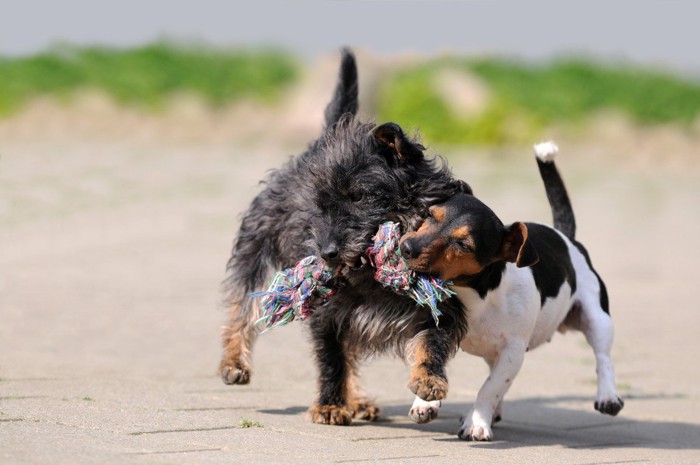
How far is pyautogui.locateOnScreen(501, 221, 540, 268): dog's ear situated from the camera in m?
5.29

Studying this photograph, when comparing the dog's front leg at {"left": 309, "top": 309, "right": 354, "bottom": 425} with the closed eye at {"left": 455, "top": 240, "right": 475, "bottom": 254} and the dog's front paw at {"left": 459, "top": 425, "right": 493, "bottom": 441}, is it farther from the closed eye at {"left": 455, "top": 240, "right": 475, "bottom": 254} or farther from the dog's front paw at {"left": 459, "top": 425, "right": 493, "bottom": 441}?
the closed eye at {"left": 455, "top": 240, "right": 475, "bottom": 254}

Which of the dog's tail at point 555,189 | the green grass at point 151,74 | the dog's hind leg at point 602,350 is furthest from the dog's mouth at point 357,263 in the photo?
the green grass at point 151,74

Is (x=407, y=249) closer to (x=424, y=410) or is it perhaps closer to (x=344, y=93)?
(x=424, y=410)

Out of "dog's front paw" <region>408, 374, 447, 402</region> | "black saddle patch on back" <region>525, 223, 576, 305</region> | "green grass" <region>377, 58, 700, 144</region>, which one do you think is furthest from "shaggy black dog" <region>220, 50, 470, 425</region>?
"green grass" <region>377, 58, 700, 144</region>

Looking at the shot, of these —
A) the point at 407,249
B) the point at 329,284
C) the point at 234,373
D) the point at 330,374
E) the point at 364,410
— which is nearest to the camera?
the point at 407,249

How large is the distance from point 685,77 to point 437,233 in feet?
85.4

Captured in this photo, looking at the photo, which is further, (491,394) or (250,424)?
(491,394)

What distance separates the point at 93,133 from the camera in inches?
968

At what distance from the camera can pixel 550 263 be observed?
6094mm

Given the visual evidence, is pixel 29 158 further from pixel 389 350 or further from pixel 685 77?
pixel 685 77

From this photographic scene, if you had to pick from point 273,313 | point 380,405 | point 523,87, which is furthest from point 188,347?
point 523,87

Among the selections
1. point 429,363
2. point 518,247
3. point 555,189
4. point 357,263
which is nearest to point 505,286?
point 518,247

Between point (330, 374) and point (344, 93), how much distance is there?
65.7 inches

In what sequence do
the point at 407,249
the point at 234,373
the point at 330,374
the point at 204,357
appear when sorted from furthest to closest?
the point at 204,357
the point at 234,373
the point at 330,374
the point at 407,249
